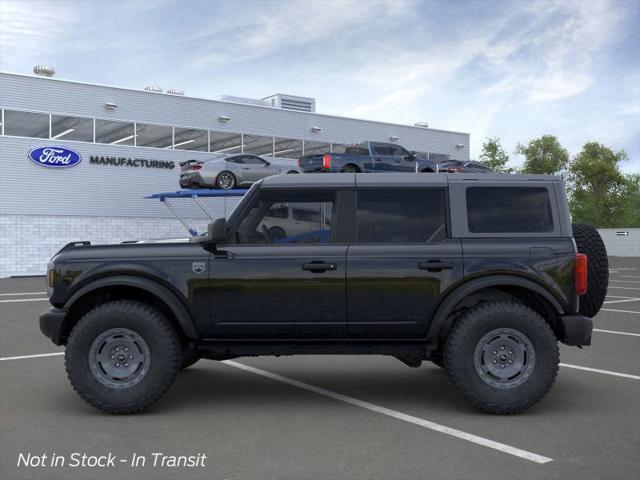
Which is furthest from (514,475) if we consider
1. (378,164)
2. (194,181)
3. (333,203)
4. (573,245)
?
(194,181)

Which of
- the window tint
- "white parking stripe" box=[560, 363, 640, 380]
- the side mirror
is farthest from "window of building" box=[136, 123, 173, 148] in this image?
the window tint

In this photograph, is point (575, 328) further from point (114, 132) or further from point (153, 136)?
point (153, 136)

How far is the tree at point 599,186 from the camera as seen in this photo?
74125 mm

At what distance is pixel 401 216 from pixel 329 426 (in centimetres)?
185

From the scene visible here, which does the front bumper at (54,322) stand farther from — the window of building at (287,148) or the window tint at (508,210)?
the window of building at (287,148)

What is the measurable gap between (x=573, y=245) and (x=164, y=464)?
12.0 feet

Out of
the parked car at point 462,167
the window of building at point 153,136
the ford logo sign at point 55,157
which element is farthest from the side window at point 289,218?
the window of building at point 153,136

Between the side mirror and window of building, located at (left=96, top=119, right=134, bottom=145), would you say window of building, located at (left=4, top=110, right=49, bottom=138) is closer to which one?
window of building, located at (left=96, top=119, right=134, bottom=145)

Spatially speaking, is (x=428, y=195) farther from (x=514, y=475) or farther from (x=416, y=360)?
(x=514, y=475)

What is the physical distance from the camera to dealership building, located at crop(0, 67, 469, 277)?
2823cm

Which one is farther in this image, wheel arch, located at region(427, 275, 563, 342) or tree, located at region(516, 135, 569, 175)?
tree, located at region(516, 135, 569, 175)

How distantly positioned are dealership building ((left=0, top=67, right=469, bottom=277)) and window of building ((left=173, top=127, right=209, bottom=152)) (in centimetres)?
5

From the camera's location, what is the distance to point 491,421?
5.39 m

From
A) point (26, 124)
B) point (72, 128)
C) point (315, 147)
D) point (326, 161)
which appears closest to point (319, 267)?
point (326, 161)
